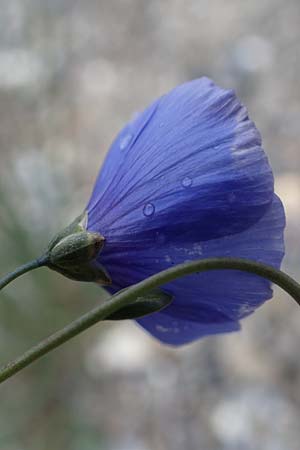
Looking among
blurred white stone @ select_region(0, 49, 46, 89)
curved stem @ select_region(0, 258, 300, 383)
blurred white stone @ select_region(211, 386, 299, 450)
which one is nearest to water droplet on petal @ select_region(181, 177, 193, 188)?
curved stem @ select_region(0, 258, 300, 383)

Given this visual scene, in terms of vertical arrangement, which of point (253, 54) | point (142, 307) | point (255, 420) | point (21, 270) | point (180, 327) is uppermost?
point (21, 270)

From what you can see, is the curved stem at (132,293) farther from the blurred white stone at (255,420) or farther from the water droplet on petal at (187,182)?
the blurred white stone at (255,420)

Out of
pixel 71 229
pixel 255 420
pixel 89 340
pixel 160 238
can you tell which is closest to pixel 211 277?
pixel 160 238

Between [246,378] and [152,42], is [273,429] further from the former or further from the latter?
[152,42]

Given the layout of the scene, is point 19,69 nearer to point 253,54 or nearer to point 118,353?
point 118,353

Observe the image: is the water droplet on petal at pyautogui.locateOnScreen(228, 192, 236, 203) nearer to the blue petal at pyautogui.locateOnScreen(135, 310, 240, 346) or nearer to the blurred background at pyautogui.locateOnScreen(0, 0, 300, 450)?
the blue petal at pyautogui.locateOnScreen(135, 310, 240, 346)
